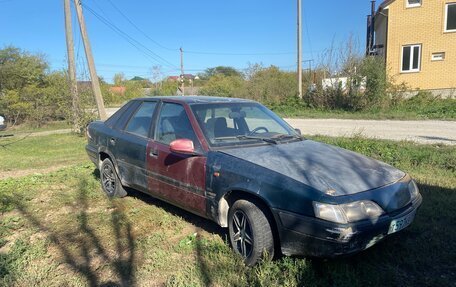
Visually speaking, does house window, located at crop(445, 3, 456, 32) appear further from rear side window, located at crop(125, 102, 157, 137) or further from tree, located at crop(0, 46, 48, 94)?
tree, located at crop(0, 46, 48, 94)

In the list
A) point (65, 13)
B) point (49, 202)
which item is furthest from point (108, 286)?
point (65, 13)

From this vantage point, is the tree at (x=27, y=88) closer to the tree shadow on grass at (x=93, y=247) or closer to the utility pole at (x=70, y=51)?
the utility pole at (x=70, y=51)

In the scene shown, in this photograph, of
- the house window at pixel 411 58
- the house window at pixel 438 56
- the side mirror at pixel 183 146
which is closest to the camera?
the side mirror at pixel 183 146

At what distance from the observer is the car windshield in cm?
425

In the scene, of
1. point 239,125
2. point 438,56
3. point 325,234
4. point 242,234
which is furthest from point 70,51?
point 438,56

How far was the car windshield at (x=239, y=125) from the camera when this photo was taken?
425 centimetres

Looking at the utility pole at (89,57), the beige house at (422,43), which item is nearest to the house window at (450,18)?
the beige house at (422,43)

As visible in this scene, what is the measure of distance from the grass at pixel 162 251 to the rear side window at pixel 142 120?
105 cm

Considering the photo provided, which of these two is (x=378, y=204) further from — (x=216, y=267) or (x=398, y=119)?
(x=398, y=119)

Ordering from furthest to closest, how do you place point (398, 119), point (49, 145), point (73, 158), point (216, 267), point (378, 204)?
1. point (398, 119)
2. point (49, 145)
3. point (73, 158)
4. point (216, 267)
5. point (378, 204)

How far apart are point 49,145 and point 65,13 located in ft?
21.9

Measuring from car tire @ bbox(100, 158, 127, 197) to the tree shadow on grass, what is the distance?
38cm

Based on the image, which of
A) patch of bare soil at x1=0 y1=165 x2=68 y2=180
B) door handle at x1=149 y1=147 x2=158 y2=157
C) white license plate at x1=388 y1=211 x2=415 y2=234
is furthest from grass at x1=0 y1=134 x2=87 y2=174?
white license plate at x1=388 y1=211 x2=415 y2=234

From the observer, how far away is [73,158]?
34.3 ft
